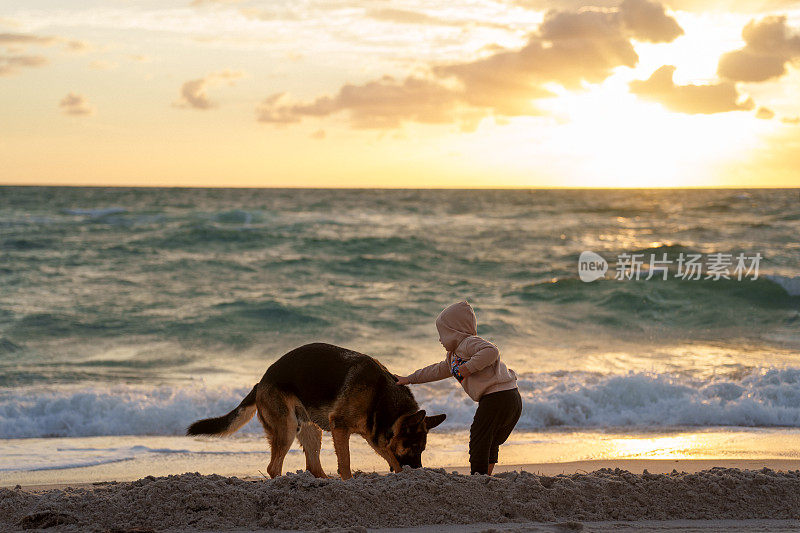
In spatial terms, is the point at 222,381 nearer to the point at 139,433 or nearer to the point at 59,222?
the point at 139,433

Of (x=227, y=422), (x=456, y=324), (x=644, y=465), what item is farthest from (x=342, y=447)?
(x=644, y=465)

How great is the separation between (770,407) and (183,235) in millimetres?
23376

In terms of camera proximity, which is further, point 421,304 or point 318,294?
point 318,294

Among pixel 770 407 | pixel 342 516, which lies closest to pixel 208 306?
pixel 770 407

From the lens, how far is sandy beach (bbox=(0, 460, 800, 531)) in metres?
4.57

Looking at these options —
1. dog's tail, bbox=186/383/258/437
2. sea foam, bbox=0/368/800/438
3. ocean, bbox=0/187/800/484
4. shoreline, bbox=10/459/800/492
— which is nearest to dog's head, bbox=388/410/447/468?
dog's tail, bbox=186/383/258/437

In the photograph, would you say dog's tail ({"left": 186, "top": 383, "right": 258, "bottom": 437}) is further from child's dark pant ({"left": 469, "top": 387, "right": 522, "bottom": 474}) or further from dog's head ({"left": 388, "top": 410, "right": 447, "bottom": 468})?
child's dark pant ({"left": 469, "top": 387, "right": 522, "bottom": 474})

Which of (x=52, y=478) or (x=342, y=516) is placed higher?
(x=342, y=516)

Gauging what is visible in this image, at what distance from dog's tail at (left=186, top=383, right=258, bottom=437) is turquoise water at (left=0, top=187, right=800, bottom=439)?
3586 mm

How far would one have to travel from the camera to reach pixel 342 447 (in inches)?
205

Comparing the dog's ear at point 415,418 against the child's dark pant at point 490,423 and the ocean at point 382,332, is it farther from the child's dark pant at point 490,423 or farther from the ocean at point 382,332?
the ocean at point 382,332

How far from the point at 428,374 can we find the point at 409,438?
0.51 metres

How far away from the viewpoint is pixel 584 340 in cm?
1472

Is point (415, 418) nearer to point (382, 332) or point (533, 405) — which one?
point (533, 405)
